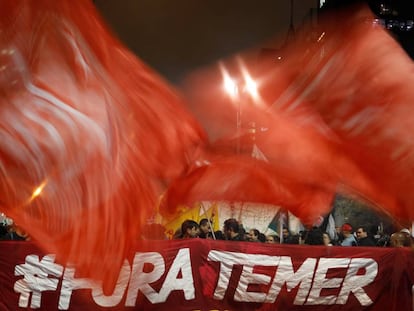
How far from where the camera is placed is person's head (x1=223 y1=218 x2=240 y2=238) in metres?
8.07

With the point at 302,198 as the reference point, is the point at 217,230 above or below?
below

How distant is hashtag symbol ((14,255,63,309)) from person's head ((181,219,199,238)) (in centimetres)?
176

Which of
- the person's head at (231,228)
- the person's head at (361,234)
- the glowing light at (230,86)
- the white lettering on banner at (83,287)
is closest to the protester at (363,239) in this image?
the person's head at (361,234)

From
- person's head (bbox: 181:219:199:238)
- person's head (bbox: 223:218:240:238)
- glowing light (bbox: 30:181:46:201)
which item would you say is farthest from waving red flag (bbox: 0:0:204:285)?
person's head (bbox: 223:218:240:238)

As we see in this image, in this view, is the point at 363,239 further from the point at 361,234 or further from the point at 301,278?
the point at 301,278

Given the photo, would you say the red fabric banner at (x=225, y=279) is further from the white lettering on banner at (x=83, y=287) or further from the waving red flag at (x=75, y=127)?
the waving red flag at (x=75, y=127)

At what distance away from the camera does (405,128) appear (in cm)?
297

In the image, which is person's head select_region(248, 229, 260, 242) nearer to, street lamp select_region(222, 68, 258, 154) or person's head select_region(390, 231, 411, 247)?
person's head select_region(390, 231, 411, 247)

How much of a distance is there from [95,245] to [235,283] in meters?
4.42

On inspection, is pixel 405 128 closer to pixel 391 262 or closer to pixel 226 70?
pixel 226 70

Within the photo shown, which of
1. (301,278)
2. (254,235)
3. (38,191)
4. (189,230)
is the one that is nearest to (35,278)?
(189,230)

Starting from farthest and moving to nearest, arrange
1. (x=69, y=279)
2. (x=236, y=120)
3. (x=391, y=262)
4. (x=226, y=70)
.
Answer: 1. (x=391, y=262)
2. (x=69, y=279)
3. (x=226, y=70)
4. (x=236, y=120)

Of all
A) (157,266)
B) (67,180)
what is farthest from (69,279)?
(67,180)

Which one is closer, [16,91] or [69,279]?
[16,91]
